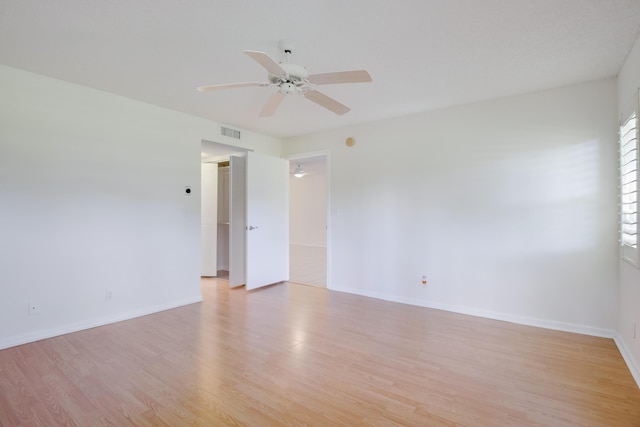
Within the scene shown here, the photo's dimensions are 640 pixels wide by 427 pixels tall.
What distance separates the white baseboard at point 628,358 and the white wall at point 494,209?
0.20 meters

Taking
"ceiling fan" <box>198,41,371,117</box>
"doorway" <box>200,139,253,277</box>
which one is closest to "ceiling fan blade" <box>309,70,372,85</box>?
"ceiling fan" <box>198,41,371,117</box>

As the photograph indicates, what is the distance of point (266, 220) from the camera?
5047mm

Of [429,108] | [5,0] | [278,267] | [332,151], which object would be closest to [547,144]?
[429,108]

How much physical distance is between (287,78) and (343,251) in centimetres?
303

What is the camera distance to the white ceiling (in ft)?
6.41

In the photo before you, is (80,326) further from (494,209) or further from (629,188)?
(629,188)

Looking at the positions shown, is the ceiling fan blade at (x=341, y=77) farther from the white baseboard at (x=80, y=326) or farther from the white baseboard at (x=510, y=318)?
the white baseboard at (x=80, y=326)

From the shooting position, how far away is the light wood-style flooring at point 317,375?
6.18ft

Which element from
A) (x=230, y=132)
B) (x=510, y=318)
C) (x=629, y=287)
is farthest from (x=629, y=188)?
(x=230, y=132)

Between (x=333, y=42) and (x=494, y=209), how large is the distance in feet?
8.37

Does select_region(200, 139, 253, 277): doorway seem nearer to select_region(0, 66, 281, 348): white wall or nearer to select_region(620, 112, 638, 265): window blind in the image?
select_region(0, 66, 281, 348): white wall

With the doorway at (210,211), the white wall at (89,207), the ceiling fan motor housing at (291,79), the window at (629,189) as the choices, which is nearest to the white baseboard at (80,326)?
the white wall at (89,207)

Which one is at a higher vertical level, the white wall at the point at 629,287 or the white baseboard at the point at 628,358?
the white wall at the point at 629,287

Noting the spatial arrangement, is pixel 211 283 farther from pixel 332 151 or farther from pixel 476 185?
pixel 476 185
